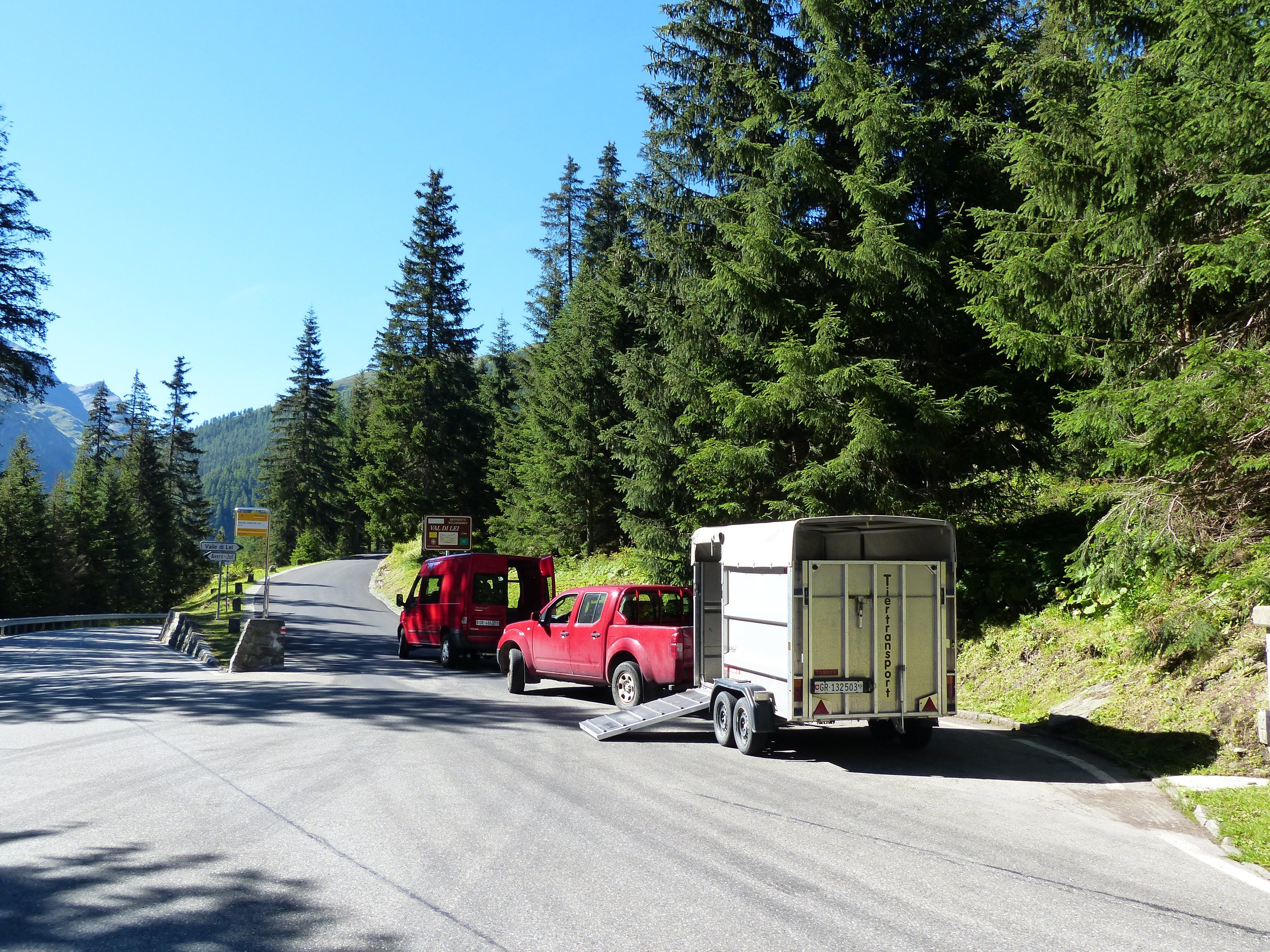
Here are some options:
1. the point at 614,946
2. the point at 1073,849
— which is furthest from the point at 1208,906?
the point at 614,946

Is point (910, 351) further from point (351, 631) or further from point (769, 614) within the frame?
point (351, 631)

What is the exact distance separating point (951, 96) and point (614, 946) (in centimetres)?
1522

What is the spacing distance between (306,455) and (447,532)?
50438 millimetres

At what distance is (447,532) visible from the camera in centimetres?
3434

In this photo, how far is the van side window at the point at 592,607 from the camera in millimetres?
13617

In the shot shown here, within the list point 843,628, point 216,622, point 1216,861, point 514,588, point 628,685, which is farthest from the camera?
point 514,588

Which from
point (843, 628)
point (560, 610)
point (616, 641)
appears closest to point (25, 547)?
point (560, 610)

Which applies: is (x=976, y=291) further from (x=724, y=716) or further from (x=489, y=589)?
(x=489, y=589)

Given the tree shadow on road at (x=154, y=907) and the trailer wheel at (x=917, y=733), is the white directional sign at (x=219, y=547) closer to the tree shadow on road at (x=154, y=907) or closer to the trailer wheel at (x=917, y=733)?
the trailer wheel at (x=917, y=733)

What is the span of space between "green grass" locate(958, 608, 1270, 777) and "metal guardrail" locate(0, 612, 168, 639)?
2955cm

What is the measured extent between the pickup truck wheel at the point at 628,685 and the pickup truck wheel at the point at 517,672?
2577mm

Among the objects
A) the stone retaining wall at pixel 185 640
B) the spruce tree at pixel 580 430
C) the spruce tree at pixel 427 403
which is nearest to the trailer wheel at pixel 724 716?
the stone retaining wall at pixel 185 640

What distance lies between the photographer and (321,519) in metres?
81.5

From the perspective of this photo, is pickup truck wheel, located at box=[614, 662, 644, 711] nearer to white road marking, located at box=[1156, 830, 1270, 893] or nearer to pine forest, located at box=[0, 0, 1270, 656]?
pine forest, located at box=[0, 0, 1270, 656]
